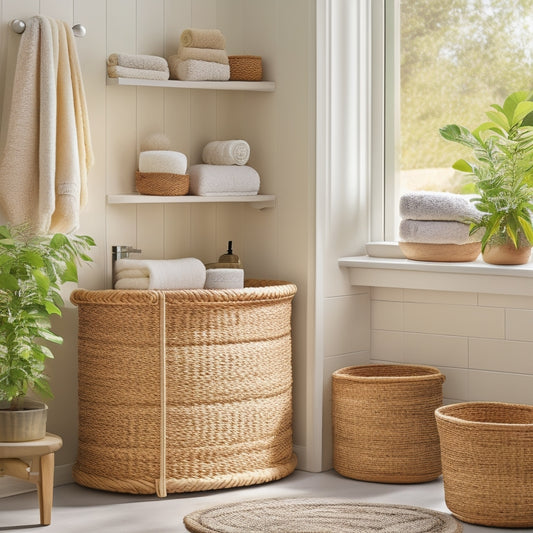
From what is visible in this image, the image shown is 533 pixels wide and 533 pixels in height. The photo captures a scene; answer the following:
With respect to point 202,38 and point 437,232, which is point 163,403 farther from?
point 202,38

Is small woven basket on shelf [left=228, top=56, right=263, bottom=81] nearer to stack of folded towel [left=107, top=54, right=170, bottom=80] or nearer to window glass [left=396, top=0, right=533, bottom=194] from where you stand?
stack of folded towel [left=107, top=54, right=170, bottom=80]

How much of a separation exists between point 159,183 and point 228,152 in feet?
0.95

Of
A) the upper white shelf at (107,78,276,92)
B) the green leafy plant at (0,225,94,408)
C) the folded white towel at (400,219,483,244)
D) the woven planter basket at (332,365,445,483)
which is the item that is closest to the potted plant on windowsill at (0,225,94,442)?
the green leafy plant at (0,225,94,408)

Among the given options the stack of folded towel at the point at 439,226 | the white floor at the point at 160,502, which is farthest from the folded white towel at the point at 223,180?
the white floor at the point at 160,502

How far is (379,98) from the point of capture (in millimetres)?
3559

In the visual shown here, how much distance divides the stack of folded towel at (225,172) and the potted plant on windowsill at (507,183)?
0.71 metres

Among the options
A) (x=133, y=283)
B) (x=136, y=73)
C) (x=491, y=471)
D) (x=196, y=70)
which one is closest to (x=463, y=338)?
(x=491, y=471)

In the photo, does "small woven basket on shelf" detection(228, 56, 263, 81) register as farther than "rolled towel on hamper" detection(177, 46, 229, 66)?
Yes

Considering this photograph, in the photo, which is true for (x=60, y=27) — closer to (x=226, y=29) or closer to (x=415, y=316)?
(x=226, y=29)

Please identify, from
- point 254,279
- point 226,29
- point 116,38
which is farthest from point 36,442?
point 226,29

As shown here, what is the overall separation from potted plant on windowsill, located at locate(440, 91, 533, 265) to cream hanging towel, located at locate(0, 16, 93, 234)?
1.23 meters

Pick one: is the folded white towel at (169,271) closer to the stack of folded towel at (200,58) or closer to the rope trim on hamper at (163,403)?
the rope trim on hamper at (163,403)

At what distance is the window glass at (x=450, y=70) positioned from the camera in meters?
3.32

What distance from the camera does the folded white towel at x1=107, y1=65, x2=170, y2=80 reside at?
3.16 metres
